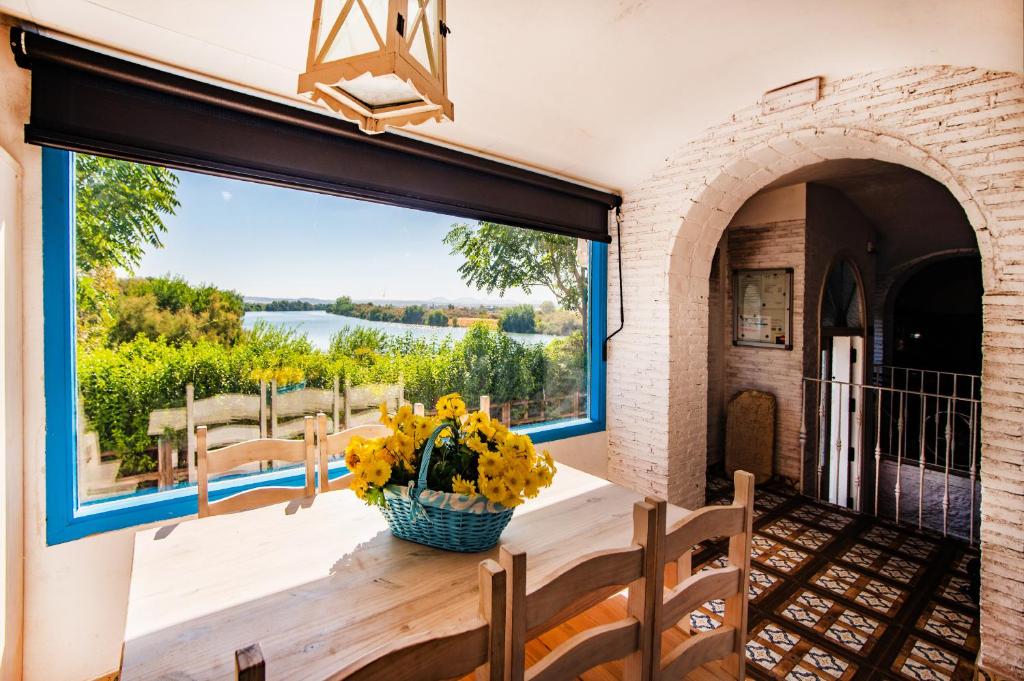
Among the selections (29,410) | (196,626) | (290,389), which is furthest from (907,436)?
(29,410)

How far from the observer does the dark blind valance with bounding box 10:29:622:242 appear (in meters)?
1.80

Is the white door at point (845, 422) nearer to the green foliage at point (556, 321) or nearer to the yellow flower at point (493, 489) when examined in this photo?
the green foliage at point (556, 321)

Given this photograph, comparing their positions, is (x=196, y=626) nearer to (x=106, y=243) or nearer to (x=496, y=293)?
(x=106, y=243)

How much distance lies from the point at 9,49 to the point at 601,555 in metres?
→ 2.59

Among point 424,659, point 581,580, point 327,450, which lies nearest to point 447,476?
point 581,580

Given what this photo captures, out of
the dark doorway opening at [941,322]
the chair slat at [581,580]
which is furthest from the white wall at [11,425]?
the dark doorway opening at [941,322]

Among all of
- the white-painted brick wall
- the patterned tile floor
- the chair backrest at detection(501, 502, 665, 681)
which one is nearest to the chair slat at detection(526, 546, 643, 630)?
the chair backrest at detection(501, 502, 665, 681)

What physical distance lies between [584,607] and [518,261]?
2.76 m

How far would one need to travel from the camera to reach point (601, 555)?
0.93 m

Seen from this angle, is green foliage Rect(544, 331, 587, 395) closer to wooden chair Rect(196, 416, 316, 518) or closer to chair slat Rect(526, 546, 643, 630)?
wooden chair Rect(196, 416, 316, 518)

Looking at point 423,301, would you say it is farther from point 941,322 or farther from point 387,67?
point 941,322

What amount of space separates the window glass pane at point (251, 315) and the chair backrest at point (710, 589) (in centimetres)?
204

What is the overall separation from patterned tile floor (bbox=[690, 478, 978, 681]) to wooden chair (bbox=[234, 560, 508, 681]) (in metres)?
1.98

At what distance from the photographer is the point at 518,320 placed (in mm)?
3615
